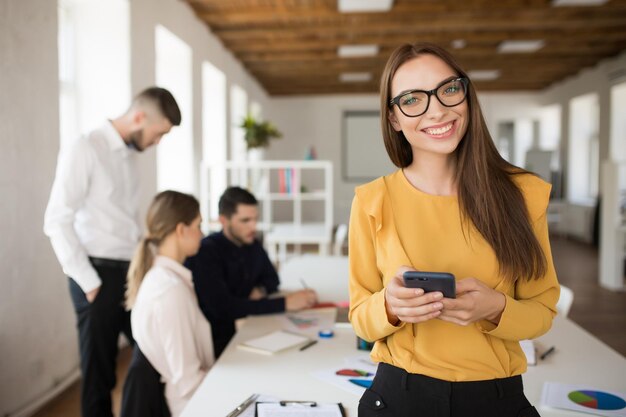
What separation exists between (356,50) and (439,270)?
7831 millimetres

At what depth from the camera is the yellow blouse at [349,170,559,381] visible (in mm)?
1062

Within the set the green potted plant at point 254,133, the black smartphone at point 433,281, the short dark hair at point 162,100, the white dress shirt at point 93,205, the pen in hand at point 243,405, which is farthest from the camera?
the green potted plant at point 254,133

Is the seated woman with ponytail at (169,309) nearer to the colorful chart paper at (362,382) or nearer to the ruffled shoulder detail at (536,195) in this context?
the colorful chart paper at (362,382)

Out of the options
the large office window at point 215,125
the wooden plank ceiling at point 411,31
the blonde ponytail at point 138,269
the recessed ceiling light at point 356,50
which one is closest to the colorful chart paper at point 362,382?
the blonde ponytail at point 138,269

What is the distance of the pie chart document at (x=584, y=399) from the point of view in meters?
1.50

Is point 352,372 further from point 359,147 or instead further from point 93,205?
point 359,147

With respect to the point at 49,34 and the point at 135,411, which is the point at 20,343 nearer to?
the point at 135,411

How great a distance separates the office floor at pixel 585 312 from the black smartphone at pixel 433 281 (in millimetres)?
2695

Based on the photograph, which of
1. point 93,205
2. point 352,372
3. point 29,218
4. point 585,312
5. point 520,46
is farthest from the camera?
point 520,46

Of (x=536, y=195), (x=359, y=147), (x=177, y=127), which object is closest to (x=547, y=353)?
(x=536, y=195)

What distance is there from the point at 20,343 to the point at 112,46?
247 centimetres

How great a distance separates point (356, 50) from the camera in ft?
27.9

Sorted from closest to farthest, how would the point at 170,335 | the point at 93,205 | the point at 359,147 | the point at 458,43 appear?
the point at 170,335 < the point at 93,205 < the point at 458,43 < the point at 359,147

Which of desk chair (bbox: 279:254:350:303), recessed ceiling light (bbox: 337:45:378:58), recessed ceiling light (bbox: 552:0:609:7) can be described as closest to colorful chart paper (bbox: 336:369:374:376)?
desk chair (bbox: 279:254:350:303)
